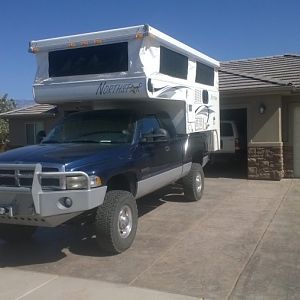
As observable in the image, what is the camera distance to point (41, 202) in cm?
584

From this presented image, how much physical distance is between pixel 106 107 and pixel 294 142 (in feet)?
23.9

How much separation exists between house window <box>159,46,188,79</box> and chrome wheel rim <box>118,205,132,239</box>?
2710 mm

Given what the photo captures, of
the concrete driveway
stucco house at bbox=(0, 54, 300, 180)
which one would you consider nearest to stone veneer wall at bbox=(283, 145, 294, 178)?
stucco house at bbox=(0, 54, 300, 180)

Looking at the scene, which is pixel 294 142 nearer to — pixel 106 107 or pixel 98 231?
pixel 106 107

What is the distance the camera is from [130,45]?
770cm

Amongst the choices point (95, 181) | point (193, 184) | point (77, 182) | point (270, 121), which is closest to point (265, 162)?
point (270, 121)

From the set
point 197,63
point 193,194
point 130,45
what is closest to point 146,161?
point 130,45

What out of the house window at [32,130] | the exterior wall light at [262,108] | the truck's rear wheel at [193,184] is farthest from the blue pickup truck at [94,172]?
the house window at [32,130]

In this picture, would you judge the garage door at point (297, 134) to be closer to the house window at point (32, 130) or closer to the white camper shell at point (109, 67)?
the white camper shell at point (109, 67)

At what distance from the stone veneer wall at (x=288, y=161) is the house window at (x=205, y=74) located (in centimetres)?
371

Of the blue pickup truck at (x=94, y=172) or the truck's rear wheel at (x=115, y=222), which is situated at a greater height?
the blue pickup truck at (x=94, y=172)

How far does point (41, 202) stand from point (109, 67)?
2988 millimetres

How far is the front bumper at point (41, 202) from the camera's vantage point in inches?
230

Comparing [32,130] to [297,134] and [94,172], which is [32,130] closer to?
[297,134]
